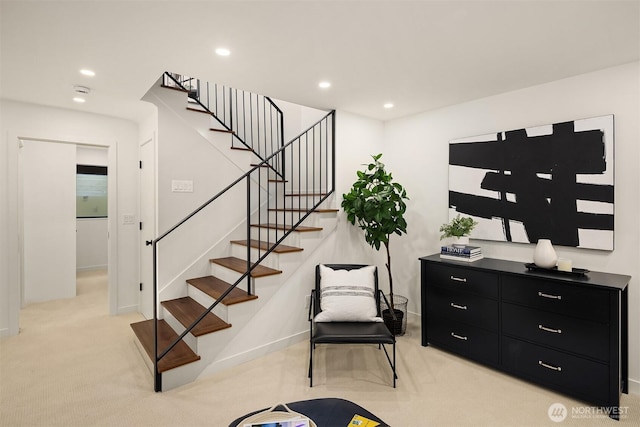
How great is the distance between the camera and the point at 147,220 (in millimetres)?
3848

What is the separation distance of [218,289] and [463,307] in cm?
228

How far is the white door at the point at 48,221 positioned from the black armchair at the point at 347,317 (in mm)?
4048

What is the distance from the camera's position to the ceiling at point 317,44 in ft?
5.82

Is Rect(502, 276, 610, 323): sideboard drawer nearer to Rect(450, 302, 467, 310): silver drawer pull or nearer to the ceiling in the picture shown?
Rect(450, 302, 467, 310): silver drawer pull

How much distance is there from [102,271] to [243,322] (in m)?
5.05

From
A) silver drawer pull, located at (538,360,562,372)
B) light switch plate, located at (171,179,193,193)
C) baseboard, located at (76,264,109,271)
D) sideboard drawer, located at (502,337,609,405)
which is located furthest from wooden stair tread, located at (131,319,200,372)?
baseboard, located at (76,264,109,271)

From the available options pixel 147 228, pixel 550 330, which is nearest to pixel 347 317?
pixel 550 330

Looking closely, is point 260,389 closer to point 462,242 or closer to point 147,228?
point 462,242

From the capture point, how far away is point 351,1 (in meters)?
1.70

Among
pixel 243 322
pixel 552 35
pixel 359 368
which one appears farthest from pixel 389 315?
pixel 552 35

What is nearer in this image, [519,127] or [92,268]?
[519,127]

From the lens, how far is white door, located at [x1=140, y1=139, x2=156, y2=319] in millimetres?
3637

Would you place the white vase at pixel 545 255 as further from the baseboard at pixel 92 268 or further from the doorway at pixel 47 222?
the baseboard at pixel 92 268

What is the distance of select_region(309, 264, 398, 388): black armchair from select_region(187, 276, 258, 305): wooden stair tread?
62cm
